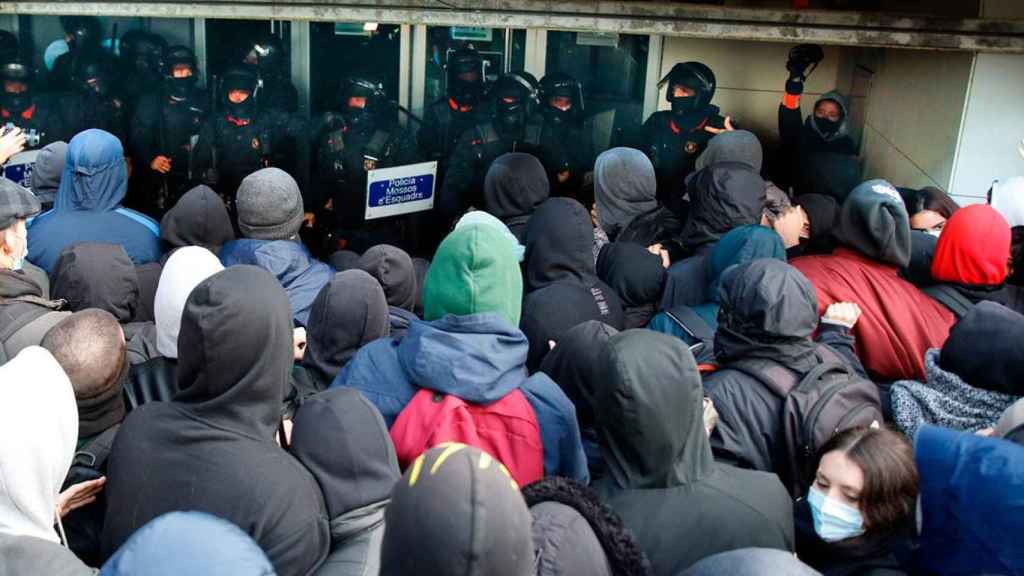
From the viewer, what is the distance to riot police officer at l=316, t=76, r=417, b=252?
6.68 metres

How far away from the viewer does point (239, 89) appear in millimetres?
6875

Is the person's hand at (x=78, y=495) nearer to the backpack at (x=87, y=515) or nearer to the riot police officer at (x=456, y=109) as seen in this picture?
the backpack at (x=87, y=515)

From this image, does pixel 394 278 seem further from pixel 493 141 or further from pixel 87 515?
pixel 493 141

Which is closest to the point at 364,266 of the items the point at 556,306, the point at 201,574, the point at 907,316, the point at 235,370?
the point at 556,306

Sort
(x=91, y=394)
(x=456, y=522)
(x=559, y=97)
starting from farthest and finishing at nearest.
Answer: (x=559, y=97)
(x=91, y=394)
(x=456, y=522)

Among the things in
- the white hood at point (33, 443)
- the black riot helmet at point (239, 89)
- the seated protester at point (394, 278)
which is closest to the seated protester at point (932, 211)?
the seated protester at point (394, 278)

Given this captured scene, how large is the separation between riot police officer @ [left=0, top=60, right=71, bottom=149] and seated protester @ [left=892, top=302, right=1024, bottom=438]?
5.57m

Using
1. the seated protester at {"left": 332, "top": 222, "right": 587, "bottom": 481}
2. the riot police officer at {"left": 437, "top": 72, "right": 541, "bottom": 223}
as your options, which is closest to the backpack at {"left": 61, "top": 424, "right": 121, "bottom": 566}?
the seated protester at {"left": 332, "top": 222, "right": 587, "bottom": 481}

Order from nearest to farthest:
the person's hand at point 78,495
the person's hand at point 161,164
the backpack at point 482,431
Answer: the person's hand at point 78,495 < the backpack at point 482,431 < the person's hand at point 161,164

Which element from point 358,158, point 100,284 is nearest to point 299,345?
point 100,284

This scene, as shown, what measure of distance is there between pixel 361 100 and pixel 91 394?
4500mm

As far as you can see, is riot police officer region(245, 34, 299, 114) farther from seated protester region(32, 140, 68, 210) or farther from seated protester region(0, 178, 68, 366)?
seated protester region(0, 178, 68, 366)

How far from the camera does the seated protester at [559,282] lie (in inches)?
148

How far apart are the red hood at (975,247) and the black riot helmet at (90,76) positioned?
5764mm
